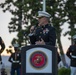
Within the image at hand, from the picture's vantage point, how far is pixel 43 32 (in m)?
8.08

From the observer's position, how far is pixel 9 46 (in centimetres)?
2978

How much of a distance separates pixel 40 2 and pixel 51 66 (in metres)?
20.8

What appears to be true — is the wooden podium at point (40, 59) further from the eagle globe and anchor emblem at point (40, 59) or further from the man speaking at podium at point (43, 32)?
the man speaking at podium at point (43, 32)

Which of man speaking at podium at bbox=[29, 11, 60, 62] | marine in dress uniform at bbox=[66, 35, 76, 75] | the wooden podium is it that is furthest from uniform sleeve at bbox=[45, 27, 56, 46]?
marine in dress uniform at bbox=[66, 35, 76, 75]

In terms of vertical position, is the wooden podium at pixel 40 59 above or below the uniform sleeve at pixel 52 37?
Result: below

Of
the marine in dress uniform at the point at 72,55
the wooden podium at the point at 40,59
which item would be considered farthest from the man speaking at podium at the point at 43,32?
the marine in dress uniform at the point at 72,55

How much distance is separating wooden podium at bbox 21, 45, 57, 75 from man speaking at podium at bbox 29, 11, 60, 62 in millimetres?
653

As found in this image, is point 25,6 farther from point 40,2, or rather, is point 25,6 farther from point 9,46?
point 9,46

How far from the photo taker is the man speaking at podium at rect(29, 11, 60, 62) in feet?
25.8

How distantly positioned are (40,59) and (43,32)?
3.45 feet

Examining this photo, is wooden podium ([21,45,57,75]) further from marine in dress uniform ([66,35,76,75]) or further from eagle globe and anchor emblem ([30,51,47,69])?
marine in dress uniform ([66,35,76,75])

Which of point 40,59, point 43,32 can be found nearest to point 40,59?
point 40,59

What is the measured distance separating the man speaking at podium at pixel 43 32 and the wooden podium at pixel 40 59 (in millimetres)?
653

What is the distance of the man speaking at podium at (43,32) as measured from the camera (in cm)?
786
